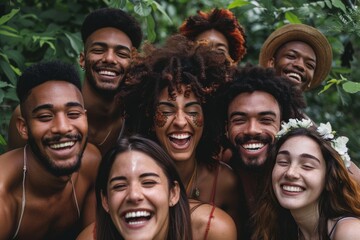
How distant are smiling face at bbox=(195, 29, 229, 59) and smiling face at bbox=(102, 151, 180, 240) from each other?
101 inches

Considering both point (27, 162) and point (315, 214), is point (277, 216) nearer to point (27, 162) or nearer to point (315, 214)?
point (315, 214)

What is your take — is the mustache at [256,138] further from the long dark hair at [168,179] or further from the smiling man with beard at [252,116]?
the long dark hair at [168,179]

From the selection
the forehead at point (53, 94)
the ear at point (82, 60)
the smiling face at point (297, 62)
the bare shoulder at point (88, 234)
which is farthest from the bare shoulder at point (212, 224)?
the ear at point (82, 60)

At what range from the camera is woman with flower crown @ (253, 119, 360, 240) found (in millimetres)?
4996

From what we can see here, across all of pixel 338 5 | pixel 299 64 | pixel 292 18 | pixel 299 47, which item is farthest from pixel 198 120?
pixel 292 18

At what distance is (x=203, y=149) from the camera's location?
5957 millimetres

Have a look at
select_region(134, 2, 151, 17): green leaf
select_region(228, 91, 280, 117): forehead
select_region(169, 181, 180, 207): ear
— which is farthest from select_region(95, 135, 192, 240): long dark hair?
select_region(134, 2, 151, 17): green leaf

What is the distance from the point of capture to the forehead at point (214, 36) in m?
7.11

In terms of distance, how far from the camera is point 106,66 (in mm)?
6352

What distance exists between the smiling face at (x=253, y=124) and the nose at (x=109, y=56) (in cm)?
127

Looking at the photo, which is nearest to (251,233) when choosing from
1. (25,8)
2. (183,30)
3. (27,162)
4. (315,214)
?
(315,214)

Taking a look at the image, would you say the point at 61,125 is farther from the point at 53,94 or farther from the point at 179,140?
the point at 179,140

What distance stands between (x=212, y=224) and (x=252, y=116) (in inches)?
43.9

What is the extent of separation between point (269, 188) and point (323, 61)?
6.74ft
